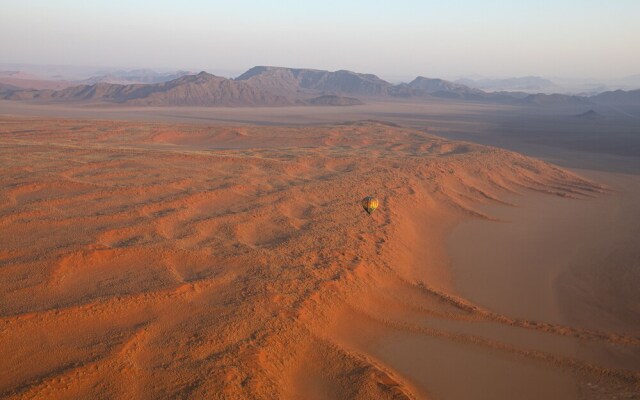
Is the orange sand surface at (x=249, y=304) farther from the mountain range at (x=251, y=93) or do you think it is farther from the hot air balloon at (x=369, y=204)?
the mountain range at (x=251, y=93)

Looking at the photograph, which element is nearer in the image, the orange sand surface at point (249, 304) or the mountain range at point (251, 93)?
the orange sand surface at point (249, 304)

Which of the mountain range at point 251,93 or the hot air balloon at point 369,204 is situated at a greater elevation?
the hot air balloon at point 369,204

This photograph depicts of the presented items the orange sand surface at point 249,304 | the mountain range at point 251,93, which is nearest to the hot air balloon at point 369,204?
the orange sand surface at point 249,304

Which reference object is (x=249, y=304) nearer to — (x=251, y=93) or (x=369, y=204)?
(x=369, y=204)

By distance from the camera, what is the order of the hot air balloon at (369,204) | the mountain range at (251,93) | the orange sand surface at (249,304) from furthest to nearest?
1. the mountain range at (251,93)
2. the hot air balloon at (369,204)
3. the orange sand surface at (249,304)

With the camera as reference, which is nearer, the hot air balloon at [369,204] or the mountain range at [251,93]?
the hot air balloon at [369,204]

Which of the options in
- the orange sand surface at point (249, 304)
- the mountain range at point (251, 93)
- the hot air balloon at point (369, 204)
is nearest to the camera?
the orange sand surface at point (249, 304)
